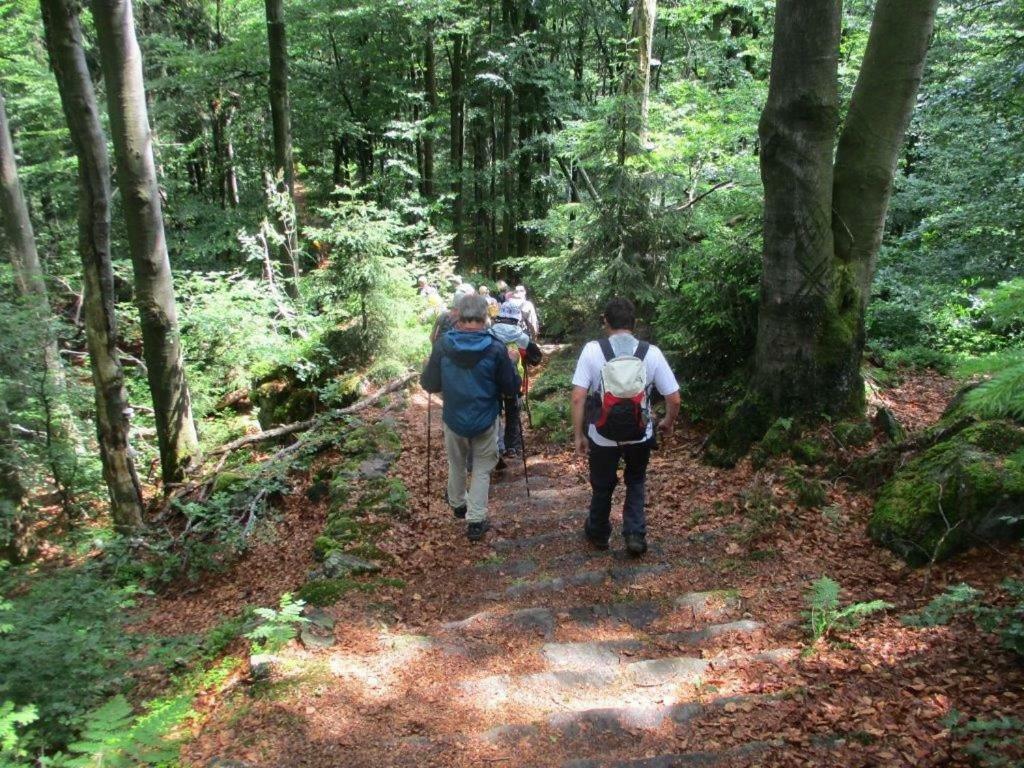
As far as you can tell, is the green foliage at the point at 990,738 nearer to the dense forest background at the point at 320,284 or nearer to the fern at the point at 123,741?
the dense forest background at the point at 320,284

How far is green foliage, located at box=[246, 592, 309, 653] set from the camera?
4.04 metres

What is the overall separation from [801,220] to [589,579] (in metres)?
3.88

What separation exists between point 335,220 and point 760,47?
37.1 ft

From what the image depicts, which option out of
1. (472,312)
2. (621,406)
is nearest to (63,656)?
(472,312)

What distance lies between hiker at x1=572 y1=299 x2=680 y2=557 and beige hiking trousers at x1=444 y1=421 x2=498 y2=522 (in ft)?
3.18

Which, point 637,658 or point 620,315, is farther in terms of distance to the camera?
point 620,315

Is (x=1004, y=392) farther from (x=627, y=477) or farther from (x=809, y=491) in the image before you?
(x=809, y=491)

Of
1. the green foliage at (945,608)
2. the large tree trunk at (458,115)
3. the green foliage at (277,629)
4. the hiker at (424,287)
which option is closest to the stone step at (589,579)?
the green foliage at (277,629)

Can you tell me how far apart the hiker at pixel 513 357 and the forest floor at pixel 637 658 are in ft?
6.26

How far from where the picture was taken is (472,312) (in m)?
5.61

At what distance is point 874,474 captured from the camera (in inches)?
215

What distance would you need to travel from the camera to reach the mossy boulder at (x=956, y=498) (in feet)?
13.5

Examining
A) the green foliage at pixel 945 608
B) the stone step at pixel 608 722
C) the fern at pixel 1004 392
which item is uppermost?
the fern at pixel 1004 392

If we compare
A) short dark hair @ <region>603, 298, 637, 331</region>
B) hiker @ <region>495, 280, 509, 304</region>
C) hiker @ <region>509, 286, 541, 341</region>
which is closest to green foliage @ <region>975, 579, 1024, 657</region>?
short dark hair @ <region>603, 298, 637, 331</region>
